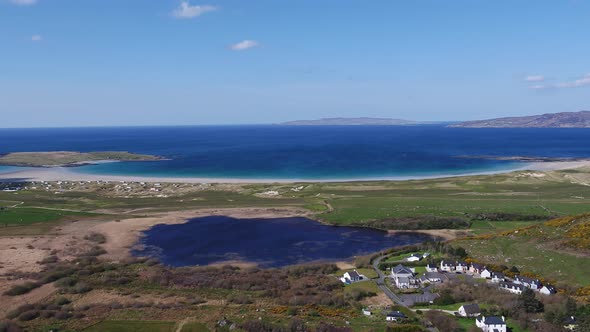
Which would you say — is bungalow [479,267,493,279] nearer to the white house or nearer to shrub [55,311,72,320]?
the white house

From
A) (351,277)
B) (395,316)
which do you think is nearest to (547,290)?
(395,316)

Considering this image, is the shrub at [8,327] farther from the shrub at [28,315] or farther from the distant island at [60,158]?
the distant island at [60,158]

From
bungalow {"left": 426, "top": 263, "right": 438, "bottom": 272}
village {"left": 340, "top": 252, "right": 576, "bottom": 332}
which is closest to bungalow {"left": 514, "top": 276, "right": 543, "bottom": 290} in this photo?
village {"left": 340, "top": 252, "right": 576, "bottom": 332}

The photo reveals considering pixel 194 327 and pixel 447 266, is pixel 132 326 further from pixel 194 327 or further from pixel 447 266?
pixel 447 266

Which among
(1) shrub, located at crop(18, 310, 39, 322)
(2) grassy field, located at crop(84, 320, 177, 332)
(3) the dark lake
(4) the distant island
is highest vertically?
(4) the distant island

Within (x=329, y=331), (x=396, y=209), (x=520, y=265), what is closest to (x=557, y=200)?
(x=396, y=209)

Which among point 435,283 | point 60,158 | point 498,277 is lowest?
point 435,283
